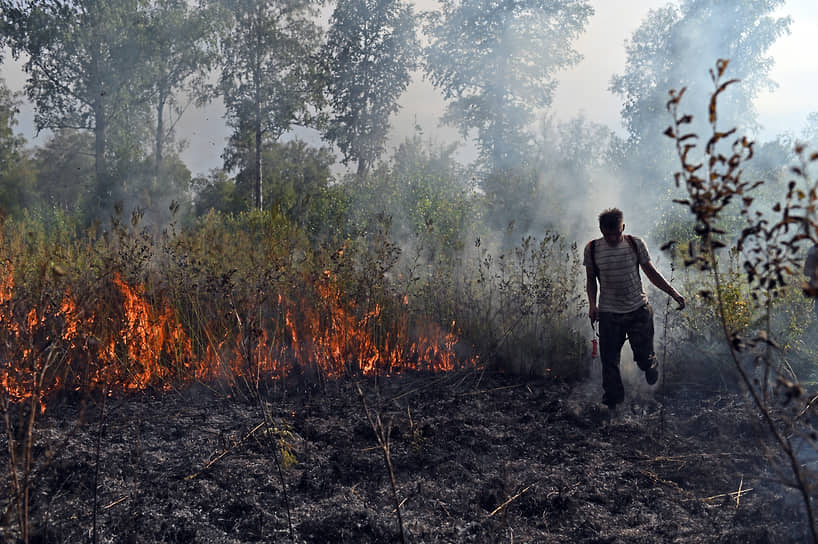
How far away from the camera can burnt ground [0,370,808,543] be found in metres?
2.77

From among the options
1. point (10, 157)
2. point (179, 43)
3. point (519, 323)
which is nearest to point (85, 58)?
point (179, 43)

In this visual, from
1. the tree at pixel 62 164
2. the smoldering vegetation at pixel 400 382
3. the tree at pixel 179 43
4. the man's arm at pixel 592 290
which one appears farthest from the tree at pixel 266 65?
the tree at pixel 62 164

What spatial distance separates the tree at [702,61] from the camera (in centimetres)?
2011

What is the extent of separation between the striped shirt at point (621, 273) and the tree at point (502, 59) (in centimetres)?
1858

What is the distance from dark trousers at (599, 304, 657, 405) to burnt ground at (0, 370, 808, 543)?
0.79 ft

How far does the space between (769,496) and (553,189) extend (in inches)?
387

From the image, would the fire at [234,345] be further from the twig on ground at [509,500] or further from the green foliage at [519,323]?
the twig on ground at [509,500]

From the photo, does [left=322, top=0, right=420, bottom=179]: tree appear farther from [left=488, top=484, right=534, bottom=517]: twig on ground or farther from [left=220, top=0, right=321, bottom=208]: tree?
[left=488, top=484, right=534, bottom=517]: twig on ground

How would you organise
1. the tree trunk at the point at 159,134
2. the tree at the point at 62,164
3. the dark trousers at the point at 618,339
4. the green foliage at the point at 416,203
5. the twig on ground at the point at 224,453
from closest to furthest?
Answer: the twig on ground at the point at 224,453 < the dark trousers at the point at 618,339 < the green foliage at the point at 416,203 < the tree trunk at the point at 159,134 < the tree at the point at 62,164

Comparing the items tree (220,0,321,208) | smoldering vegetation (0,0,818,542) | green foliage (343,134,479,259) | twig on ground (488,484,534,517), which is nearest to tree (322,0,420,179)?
tree (220,0,321,208)

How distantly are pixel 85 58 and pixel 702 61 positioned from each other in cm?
2224

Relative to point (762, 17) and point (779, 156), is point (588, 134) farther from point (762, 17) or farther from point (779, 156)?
point (762, 17)

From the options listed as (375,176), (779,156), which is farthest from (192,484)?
(779,156)

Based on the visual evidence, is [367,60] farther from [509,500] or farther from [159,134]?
[509,500]
